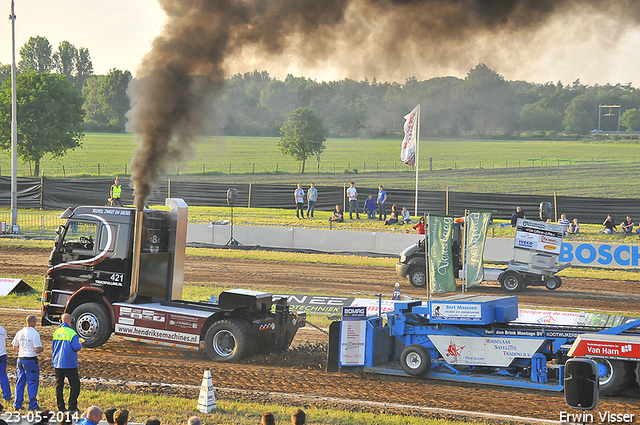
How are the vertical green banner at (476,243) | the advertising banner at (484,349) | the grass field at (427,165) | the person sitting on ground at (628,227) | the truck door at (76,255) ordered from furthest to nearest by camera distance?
the grass field at (427,165) → the person sitting on ground at (628,227) → the vertical green banner at (476,243) → the truck door at (76,255) → the advertising banner at (484,349)

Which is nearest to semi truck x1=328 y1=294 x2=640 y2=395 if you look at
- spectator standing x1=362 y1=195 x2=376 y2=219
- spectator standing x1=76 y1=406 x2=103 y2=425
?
spectator standing x1=76 y1=406 x2=103 y2=425

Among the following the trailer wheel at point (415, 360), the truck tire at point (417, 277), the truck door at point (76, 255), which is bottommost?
the trailer wheel at point (415, 360)

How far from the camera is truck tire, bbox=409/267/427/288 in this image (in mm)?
19453

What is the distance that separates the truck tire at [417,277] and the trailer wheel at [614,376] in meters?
10.4

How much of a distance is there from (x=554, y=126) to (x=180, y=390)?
96.0 metres

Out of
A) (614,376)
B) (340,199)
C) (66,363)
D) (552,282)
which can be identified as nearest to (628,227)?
(552,282)

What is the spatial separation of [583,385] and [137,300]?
8267 mm

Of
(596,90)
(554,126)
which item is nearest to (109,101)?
(554,126)

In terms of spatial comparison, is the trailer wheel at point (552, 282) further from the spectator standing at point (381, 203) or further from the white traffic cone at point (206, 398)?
the spectator standing at point (381, 203)

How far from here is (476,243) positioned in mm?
16875

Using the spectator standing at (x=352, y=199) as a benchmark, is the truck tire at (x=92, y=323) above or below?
below

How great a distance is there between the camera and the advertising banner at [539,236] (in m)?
18.9

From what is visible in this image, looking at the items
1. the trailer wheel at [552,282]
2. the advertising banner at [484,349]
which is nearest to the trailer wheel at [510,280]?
the trailer wheel at [552,282]

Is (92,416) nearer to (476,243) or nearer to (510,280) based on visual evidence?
(476,243)
